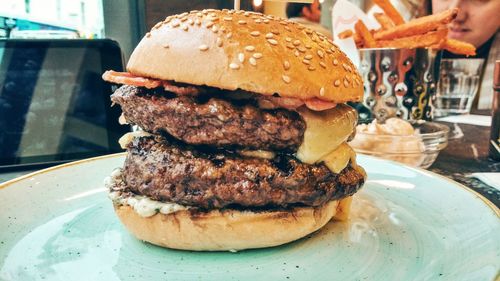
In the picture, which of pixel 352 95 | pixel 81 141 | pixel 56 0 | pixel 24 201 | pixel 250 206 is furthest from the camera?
Result: pixel 56 0

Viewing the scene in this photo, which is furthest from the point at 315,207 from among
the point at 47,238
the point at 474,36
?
the point at 474,36

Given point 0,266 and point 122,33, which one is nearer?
point 0,266

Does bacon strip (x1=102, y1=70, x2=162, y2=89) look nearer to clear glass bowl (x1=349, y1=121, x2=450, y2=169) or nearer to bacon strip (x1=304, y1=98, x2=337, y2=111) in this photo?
bacon strip (x1=304, y1=98, x2=337, y2=111)

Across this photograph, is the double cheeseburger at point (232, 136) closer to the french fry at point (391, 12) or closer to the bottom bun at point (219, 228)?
the bottom bun at point (219, 228)

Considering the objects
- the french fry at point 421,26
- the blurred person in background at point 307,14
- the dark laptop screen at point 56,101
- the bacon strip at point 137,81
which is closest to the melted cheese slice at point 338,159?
the bacon strip at point 137,81

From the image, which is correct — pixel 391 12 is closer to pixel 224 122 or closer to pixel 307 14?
pixel 224 122

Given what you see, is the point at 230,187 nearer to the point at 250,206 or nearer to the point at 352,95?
the point at 250,206
